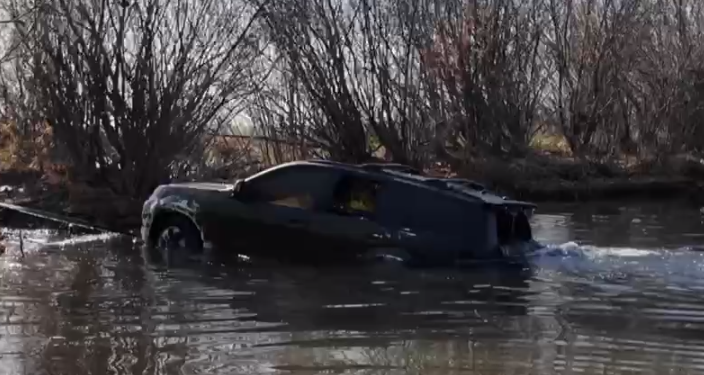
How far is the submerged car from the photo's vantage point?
37.8 ft

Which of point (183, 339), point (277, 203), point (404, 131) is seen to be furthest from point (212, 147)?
point (183, 339)

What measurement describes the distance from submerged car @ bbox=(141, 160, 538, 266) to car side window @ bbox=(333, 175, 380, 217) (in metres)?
0.01

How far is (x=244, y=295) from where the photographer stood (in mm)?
10305

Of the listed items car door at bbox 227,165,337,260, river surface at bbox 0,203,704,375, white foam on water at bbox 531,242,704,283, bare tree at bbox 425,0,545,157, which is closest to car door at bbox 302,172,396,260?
car door at bbox 227,165,337,260

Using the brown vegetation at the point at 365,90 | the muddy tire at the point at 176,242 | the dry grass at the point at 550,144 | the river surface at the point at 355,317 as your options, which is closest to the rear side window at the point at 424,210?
the river surface at the point at 355,317

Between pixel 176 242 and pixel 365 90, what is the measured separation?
15302 mm

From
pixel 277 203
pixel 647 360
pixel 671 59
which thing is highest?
pixel 671 59

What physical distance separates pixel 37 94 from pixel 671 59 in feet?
62.5

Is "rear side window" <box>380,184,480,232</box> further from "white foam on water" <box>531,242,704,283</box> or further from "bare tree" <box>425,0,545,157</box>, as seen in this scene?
"bare tree" <box>425,0,545,157</box>

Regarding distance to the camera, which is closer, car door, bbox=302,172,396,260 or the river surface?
the river surface

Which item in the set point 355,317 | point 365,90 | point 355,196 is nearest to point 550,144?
point 365,90

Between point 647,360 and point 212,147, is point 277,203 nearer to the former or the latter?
point 647,360

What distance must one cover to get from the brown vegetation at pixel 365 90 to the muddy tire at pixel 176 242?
229 inches

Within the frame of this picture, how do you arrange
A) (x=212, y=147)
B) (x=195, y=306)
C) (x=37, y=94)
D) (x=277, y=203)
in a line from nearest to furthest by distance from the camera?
(x=195, y=306)
(x=277, y=203)
(x=37, y=94)
(x=212, y=147)
